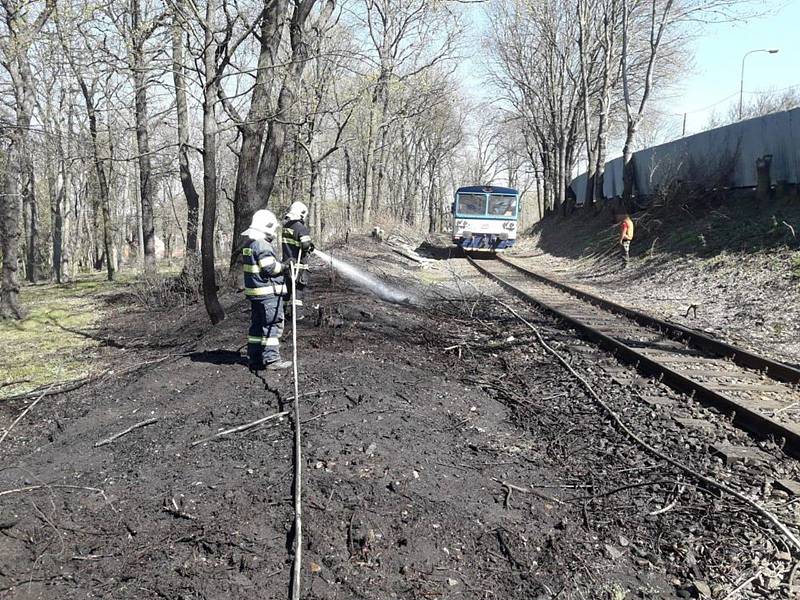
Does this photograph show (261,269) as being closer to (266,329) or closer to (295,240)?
(266,329)

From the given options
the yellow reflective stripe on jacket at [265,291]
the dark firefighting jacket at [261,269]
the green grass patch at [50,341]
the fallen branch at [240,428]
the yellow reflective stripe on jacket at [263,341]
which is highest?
the dark firefighting jacket at [261,269]

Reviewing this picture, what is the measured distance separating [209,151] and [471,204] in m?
16.7

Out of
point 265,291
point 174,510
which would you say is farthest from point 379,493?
point 265,291

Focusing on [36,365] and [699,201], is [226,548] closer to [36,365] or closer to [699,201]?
[36,365]

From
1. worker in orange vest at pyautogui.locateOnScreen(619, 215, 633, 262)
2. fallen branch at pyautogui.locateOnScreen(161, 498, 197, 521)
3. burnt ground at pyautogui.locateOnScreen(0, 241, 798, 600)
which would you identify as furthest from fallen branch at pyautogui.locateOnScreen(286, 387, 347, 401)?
worker in orange vest at pyautogui.locateOnScreen(619, 215, 633, 262)

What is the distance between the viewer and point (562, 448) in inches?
205

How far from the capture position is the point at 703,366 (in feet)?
25.6

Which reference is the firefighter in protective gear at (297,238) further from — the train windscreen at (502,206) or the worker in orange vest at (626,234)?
the train windscreen at (502,206)

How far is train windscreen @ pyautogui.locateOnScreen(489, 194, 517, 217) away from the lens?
25109 mm

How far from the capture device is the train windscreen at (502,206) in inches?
989

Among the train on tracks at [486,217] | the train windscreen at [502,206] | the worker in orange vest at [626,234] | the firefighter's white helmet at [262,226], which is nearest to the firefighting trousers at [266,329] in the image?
the firefighter's white helmet at [262,226]

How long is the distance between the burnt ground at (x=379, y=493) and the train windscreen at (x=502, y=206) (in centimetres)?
1862

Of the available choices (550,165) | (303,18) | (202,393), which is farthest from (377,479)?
(550,165)

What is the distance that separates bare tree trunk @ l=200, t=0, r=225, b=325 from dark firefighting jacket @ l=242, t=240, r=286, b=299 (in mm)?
A: 3859
